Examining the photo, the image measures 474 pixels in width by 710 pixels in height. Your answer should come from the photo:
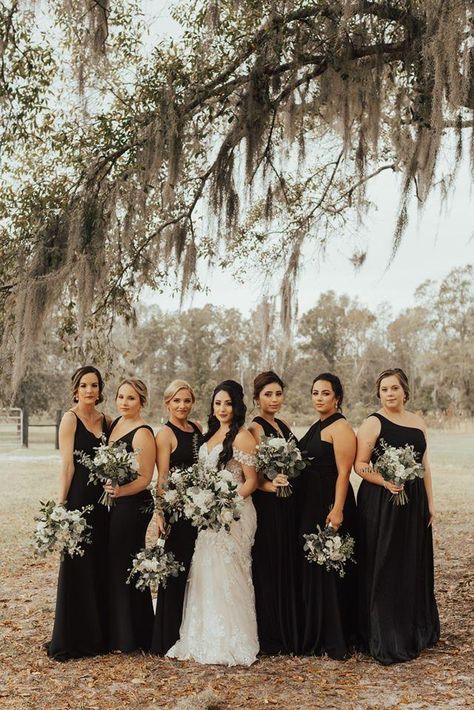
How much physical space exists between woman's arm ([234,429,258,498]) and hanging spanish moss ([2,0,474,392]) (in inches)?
86.9

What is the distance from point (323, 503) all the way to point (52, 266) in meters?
3.13

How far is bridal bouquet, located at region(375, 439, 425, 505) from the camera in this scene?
5.22 meters

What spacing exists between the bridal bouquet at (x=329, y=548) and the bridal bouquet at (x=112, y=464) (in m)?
1.20

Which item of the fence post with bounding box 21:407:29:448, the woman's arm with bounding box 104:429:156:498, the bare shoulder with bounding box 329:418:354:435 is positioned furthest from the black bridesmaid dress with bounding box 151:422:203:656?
the fence post with bounding box 21:407:29:448

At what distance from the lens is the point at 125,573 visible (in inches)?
214

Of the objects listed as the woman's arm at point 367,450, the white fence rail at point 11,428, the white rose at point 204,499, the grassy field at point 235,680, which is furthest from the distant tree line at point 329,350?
the white rose at point 204,499

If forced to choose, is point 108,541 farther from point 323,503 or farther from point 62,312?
point 62,312

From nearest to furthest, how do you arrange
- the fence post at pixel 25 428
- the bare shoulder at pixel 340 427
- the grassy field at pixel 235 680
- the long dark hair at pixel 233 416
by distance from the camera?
the grassy field at pixel 235 680 < the long dark hair at pixel 233 416 < the bare shoulder at pixel 340 427 < the fence post at pixel 25 428

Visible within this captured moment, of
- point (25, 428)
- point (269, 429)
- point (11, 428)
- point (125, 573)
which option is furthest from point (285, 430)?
point (11, 428)

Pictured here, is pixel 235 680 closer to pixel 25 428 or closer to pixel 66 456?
pixel 66 456

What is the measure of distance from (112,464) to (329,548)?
1.46 meters

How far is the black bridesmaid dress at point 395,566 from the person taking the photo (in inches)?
210

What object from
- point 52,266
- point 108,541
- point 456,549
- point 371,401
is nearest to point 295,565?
point 108,541

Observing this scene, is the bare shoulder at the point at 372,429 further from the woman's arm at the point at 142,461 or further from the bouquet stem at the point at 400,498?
the woman's arm at the point at 142,461
